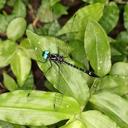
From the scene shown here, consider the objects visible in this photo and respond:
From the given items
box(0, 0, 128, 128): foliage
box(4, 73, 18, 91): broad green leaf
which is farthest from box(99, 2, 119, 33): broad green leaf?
box(4, 73, 18, 91): broad green leaf

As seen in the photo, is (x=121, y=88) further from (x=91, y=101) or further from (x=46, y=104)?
(x=46, y=104)

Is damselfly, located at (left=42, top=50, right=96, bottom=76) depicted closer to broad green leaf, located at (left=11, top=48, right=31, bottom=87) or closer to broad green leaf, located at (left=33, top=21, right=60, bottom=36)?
broad green leaf, located at (left=11, top=48, right=31, bottom=87)

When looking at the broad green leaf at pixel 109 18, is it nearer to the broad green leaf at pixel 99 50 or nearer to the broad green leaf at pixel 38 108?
the broad green leaf at pixel 99 50

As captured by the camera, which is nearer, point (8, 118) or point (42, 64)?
point (8, 118)

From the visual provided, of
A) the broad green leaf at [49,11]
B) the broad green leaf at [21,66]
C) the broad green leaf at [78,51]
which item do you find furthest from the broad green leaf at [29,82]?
the broad green leaf at [49,11]

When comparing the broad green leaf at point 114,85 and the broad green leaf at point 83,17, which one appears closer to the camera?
the broad green leaf at point 114,85

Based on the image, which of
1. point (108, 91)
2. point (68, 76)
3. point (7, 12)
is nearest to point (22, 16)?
point (7, 12)
